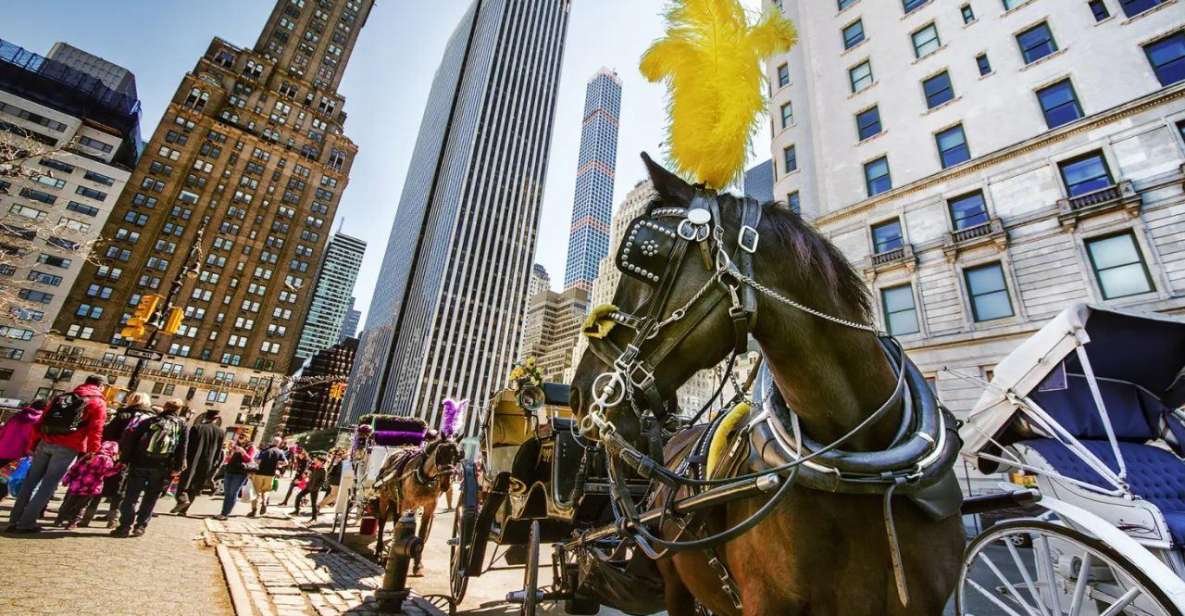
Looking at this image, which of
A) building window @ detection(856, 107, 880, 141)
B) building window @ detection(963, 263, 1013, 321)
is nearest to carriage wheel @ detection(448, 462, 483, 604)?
building window @ detection(963, 263, 1013, 321)

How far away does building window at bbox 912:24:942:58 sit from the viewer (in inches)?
769

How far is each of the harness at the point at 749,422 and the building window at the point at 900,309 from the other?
18.2m

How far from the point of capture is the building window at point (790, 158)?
23.7m

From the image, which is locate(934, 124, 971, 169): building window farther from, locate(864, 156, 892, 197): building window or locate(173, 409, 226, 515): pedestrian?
locate(173, 409, 226, 515): pedestrian

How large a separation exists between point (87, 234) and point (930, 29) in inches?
3870

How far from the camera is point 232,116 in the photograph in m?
83.9

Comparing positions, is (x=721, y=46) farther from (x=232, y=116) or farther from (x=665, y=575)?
(x=232, y=116)

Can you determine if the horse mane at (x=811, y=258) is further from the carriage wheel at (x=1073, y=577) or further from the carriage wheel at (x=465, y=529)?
the carriage wheel at (x=465, y=529)

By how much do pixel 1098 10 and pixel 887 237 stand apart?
33.3 feet

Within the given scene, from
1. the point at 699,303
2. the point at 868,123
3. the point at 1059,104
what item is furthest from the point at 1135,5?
the point at 699,303

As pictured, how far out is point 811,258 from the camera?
2076 mm

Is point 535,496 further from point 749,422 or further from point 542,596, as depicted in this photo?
point 749,422

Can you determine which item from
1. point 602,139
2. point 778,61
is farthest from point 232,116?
point 602,139

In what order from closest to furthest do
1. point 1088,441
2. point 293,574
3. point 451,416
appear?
point 1088,441, point 293,574, point 451,416
